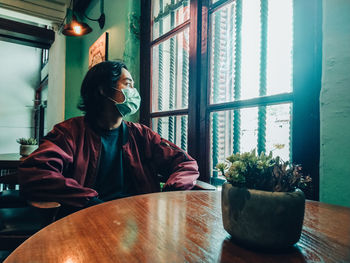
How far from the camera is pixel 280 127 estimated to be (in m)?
1.37

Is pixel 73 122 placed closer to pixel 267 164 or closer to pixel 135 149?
pixel 135 149

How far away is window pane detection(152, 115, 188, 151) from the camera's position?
218 cm

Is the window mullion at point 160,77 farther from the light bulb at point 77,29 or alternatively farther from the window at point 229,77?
the light bulb at point 77,29

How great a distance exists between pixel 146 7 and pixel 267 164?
99.3 inches

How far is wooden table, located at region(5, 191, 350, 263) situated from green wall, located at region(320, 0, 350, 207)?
0.22 metres

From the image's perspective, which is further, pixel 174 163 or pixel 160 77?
pixel 160 77

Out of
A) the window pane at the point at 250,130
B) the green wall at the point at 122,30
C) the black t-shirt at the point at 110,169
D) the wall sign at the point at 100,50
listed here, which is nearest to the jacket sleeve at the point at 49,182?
the black t-shirt at the point at 110,169

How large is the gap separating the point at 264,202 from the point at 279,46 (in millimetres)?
1178

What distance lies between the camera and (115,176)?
1.52 metres

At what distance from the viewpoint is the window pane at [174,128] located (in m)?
2.18

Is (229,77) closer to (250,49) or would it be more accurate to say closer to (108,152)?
(250,49)

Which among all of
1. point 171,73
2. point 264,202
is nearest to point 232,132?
point 171,73

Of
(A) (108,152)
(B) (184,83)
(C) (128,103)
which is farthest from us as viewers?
(B) (184,83)

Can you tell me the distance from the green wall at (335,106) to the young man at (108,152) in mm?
654
